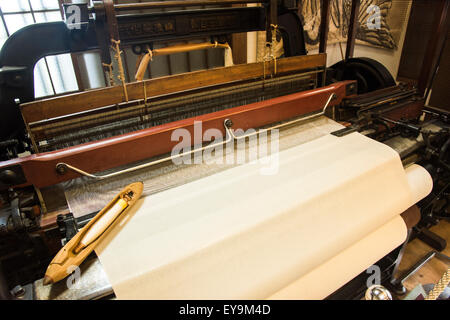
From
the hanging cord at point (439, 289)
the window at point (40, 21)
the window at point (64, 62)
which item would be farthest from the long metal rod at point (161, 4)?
the window at point (40, 21)

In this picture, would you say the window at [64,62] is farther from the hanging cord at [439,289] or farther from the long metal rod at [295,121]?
the hanging cord at [439,289]

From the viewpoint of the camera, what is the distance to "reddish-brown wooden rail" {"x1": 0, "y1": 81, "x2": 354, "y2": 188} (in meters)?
1.05

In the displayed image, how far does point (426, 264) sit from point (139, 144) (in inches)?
76.4

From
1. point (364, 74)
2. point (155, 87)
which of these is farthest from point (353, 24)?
point (155, 87)

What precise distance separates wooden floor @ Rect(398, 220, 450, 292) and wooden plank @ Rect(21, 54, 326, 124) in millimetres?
1420

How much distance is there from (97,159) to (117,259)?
418 millimetres

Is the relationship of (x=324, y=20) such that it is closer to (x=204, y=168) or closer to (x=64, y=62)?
(x=204, y=168)

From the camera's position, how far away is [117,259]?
91cm

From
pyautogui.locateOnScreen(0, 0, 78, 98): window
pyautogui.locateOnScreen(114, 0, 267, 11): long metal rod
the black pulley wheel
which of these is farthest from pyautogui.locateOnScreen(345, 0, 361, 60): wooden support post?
pyautogui.locateOnScreen(0, 0, 78, 98): window

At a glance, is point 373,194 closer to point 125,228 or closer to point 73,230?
point 125,228

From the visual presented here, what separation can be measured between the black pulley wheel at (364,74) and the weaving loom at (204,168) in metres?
0.35

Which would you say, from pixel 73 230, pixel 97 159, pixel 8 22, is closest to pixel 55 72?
pixel 8 22

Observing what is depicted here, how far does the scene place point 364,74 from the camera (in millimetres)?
2154

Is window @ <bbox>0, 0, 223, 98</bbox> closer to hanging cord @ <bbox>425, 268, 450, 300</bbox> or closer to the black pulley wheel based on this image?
the black pulley wheel
